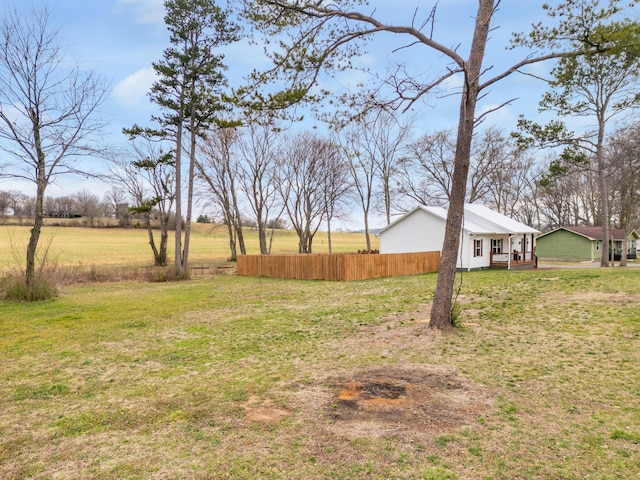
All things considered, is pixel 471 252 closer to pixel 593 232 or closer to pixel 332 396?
pixel 593 232

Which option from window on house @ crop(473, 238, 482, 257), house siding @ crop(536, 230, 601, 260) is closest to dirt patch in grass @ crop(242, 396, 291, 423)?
window on house @ crop(473, 238, 482, 257)

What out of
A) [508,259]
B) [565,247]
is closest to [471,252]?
[508,259]

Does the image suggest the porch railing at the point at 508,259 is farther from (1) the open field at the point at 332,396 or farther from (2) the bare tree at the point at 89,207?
(2) the bare tree at the point at 89,207

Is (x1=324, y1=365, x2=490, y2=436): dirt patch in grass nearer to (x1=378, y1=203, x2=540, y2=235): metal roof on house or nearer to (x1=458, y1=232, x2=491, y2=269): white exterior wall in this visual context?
(x1=458, y1=232, x2=491, y2=269): white exterior wall

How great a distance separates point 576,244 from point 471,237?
61.1 feet

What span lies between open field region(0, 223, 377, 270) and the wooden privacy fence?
39.4 ft

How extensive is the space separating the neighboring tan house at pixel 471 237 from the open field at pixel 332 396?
14681mm

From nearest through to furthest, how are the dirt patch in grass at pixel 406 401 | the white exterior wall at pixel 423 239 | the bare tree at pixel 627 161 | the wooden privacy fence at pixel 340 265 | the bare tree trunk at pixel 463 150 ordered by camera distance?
the dirt patch in grass at pixel 406 401, the bare tree trunk at pixel 463 150, the bare tree at pixel 627 161, the wooden privacy fence at pixel 340 265, the white exterior wall at pixel 423 239

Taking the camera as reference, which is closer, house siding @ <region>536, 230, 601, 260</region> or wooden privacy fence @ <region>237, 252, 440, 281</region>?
wooden privacy fence @ <region>237, 252, 440, 281</region>

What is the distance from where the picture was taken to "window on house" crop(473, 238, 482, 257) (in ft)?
77.9

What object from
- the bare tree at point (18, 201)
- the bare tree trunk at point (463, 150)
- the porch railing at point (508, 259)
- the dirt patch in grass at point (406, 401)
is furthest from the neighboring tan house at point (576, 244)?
the bare tree at point (18, 201)

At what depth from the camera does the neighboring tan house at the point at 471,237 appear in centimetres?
2377

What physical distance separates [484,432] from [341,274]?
52.7ft

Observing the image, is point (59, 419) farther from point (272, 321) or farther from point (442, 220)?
point (442, 220)
